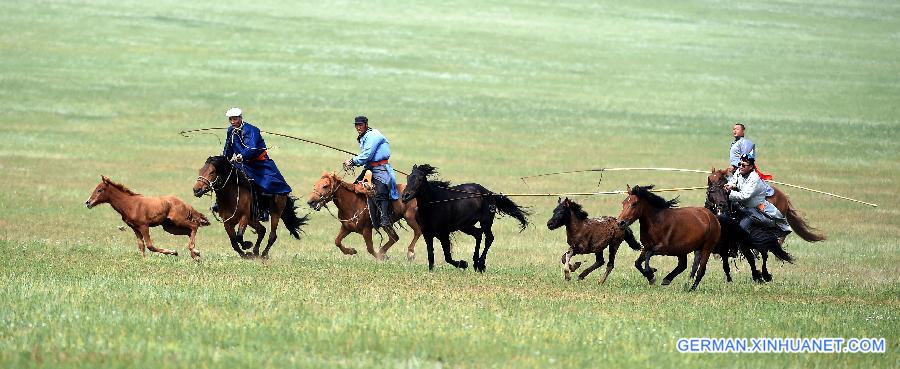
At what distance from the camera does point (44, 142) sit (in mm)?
32688

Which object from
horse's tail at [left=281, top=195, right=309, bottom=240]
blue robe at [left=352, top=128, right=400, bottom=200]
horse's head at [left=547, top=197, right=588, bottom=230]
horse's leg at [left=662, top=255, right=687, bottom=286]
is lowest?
horse's leg at [left=662, top=255, right=687, bottom=286]

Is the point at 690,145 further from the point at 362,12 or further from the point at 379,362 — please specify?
the point at 362,12

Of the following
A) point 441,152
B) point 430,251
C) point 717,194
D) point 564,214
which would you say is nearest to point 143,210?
point 430,251

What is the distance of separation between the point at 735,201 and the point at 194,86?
32.0 metres

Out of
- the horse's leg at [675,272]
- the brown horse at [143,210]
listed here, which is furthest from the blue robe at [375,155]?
the horse's leg at [675,272]

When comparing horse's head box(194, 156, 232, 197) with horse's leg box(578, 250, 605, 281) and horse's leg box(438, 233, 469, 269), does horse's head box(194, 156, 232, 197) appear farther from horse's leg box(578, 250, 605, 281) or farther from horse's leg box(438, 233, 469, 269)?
horse's leg box(578, 250, 605, 281)

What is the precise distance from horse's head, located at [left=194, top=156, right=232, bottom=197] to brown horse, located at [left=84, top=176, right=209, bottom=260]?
1.48 ft

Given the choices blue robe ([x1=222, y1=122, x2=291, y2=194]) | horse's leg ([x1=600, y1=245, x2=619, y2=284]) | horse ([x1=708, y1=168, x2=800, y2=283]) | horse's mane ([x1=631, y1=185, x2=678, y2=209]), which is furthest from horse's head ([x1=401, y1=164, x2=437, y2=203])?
Answer: horse ([x1=708, y1=168, x2=800, y2=283])

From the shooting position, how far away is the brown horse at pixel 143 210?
1512cm

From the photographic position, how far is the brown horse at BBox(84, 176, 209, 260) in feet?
49.6

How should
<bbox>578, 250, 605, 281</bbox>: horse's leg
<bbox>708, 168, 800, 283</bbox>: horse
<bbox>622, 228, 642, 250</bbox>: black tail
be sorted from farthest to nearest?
<bbox>708, 168, 800, 283</bbox>: horse → <bbox>622, 228, 642, 250</bbox>: black tail → <bbox>578, 250, 605, 281</bbox>: horse's leg

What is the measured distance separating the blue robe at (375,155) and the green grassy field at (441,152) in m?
1.08

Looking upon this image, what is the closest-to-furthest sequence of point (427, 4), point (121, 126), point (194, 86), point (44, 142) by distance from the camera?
point (44, 142) < point (121, 126) < point (194, 86) < point (427, 4)

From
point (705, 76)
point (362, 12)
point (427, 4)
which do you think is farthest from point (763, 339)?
point (427, 4)
